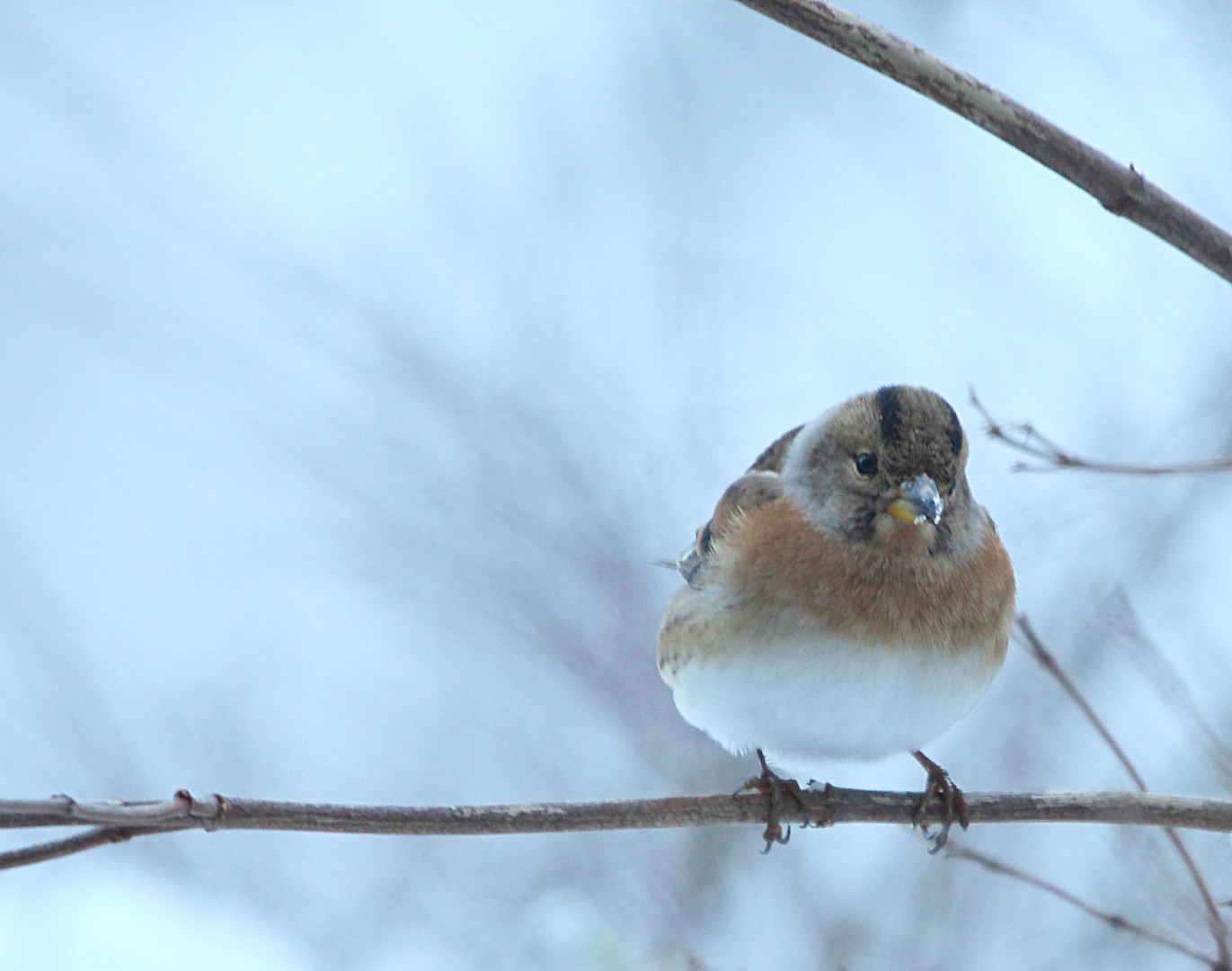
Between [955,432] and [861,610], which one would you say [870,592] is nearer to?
[861,610]

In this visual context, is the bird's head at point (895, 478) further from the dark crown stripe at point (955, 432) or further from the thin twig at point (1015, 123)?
the thin twig at point (1015, 123)

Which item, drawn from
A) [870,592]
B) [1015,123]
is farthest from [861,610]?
[1015,123]

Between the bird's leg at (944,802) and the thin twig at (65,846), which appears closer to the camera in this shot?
the thin twig at (65,846)

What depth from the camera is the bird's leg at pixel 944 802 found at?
1722 millimetres

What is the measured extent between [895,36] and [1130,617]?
1.16 meters

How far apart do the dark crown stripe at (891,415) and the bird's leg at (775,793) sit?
57cm

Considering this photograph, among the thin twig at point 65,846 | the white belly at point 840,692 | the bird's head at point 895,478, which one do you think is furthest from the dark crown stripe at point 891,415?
the thin twig at point 65,846

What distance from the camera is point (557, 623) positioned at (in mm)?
3660

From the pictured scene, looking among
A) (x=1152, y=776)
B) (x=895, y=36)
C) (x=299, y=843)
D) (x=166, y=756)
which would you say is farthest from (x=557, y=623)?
(x=895, y=36)

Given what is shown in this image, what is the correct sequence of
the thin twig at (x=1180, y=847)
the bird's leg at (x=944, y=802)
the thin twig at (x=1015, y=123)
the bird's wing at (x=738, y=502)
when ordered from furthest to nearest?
the bird's wing at (x=738, y=502)
the bird's leg at (x=944, y=802)
the thin twig at (x=1180, y=847)
the thin twig at (x=1015, y=123)

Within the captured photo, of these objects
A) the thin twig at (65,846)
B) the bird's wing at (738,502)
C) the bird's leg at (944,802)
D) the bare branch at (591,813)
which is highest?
the bird's wing at (738,502)

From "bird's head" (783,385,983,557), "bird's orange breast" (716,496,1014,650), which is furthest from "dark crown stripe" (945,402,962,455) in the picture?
"bird's orange breast" (716,496,1014,650)

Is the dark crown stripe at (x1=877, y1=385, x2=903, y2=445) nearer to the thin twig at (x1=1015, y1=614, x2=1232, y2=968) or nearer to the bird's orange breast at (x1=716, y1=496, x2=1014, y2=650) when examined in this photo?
the bird's orange breast at (x1=716, y1=496, x2=1014, y2=650)

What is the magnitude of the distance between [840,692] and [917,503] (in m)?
0.32
